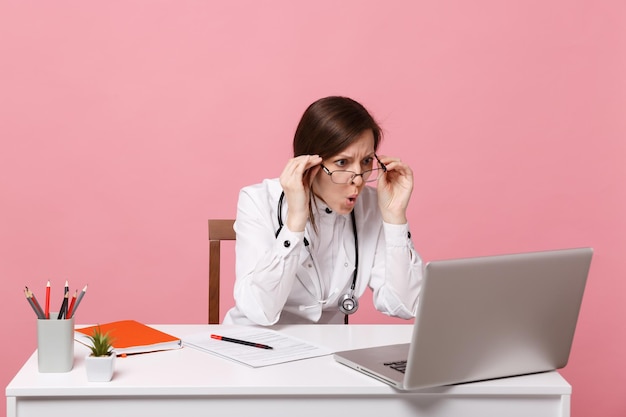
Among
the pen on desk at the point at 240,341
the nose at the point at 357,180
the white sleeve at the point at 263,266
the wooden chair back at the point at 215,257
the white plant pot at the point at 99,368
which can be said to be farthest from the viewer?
the wooden chair back at the point at 215,257

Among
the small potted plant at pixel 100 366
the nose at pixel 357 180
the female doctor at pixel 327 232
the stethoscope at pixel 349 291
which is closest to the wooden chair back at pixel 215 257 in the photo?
the female doctor at pixel 327 232

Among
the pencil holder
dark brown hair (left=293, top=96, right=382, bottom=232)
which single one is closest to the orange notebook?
the pencil holder

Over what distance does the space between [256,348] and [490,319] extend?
56cm

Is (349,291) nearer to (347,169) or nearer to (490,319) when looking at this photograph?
(347,169)

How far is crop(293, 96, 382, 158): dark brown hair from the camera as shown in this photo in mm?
2340

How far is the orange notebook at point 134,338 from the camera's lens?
1853 mm

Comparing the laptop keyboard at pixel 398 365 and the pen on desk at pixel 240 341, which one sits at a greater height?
the pen on desk at pixel 240 341

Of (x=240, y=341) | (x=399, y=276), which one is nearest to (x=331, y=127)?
(x=399, y=276)

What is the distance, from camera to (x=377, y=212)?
2.59 metres

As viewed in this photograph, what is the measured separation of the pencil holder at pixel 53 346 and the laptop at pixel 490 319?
0.55 metres

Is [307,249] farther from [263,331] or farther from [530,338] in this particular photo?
[530,338]

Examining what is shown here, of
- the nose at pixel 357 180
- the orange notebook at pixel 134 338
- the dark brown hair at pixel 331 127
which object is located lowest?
the orange notebook at pixel 134 338

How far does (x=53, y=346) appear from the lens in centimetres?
167

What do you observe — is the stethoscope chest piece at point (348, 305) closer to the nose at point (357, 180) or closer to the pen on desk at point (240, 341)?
the nose at point (357, 180)
